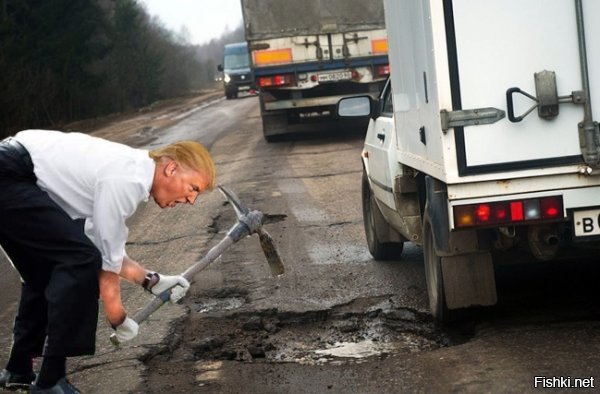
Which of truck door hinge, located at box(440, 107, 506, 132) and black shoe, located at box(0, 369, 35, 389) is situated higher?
truck door hinge, located at box(440, 107, 506, 132)

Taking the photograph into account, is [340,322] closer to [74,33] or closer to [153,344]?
[153,344]

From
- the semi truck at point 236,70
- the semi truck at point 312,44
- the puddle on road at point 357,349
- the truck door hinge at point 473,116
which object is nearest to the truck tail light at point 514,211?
the truck door hinge at point 473,116

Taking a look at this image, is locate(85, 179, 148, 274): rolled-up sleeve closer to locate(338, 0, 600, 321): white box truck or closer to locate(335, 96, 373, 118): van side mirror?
locate(338, 0, 600, 321): white box truck

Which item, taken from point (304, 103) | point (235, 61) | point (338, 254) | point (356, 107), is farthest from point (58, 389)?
point (235, 61)

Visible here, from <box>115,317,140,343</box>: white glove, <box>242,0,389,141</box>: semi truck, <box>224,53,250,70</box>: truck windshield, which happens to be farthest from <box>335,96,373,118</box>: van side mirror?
<box>224,53,250,70</box>: truck windshield

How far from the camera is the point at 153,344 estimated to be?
6.33m

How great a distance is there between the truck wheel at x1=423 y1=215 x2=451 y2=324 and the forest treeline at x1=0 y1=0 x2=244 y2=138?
26.1 meters

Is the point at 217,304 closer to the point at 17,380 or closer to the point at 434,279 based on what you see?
the point at 434,279

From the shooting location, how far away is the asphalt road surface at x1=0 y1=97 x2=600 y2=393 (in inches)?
210

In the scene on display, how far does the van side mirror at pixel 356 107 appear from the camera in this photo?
8.45m

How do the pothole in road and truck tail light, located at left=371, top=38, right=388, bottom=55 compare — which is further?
truck tail light, located at left=371, top=38, right=388, bottom=55

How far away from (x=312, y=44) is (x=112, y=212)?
15.8 metres

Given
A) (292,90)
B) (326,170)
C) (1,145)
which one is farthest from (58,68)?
(1,145)

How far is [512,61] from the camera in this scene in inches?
212
